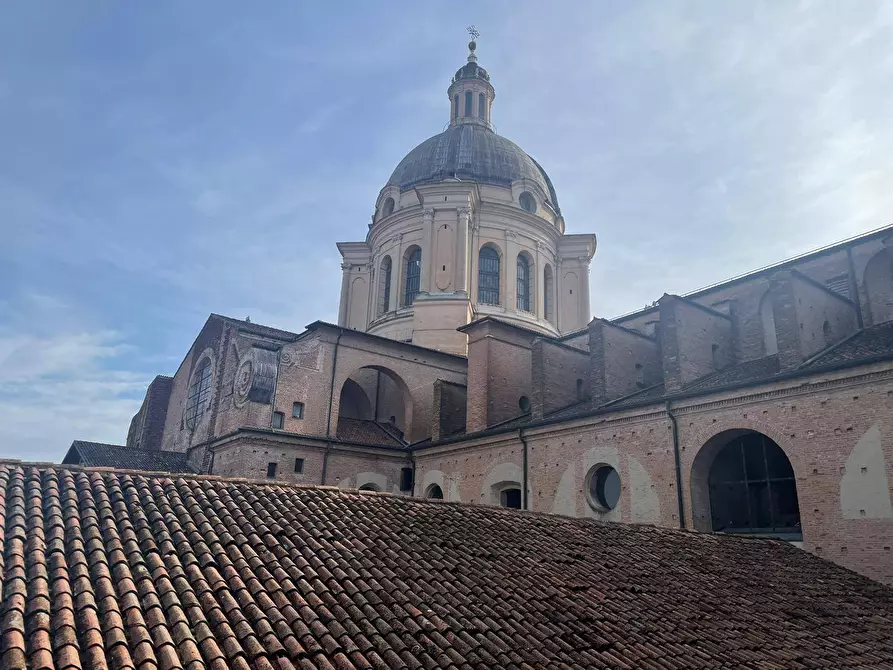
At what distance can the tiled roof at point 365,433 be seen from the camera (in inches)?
969

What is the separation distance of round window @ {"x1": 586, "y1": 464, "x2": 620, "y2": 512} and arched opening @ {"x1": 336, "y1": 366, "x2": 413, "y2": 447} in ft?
32.9

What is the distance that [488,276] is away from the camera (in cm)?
3369

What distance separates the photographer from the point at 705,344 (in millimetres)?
18688

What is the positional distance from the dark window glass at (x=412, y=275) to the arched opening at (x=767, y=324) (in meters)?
16.5

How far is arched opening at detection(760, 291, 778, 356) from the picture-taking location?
19922 millimetres

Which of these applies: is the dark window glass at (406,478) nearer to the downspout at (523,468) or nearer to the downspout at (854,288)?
the downspout at (523,468)

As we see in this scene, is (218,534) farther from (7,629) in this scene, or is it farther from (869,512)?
(869,512)

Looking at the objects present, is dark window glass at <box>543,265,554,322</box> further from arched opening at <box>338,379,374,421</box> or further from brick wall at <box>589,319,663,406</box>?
brick wall at <box>589,319,663,406</box>

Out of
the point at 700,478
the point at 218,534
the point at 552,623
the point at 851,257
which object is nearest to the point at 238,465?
the point at 700,478

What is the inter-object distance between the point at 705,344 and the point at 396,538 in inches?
492

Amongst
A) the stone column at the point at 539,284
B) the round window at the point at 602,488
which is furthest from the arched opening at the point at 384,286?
the round window at the point at 602,488

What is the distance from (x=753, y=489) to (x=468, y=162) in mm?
23644

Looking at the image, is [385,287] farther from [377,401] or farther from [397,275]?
[377,401]

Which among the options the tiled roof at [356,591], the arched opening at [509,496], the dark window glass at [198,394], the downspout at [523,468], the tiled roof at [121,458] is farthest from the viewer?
the dark window glass at [198,394]
